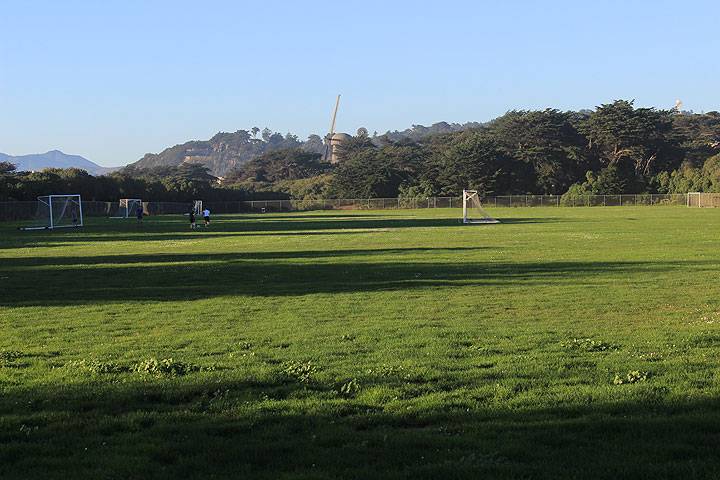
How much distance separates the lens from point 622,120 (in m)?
120

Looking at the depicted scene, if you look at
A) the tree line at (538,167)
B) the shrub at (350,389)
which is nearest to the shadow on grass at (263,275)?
the shrub at (350,389)

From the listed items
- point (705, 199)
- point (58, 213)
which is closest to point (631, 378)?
point (58, 213)

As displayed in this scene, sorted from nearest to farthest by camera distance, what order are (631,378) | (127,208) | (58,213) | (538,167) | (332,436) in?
(332,436)
(631,378)
(58,213)
(127,208)
(538,167)

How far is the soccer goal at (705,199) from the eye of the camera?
9018cm

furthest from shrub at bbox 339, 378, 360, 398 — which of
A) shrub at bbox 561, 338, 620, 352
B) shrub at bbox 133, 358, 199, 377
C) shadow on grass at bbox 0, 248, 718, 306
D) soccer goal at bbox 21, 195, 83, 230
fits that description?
soccer goal at bbox 21, 195, 83, 230

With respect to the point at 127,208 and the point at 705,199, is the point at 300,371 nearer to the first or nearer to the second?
the point at 127,208

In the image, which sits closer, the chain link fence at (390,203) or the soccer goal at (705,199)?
the soccer goal at (705,199)

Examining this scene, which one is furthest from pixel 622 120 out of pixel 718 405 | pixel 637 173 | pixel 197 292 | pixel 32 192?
pixel 718 405

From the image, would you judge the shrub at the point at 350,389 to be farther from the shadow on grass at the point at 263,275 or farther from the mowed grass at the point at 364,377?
the shadow on grass at the point at 263,275

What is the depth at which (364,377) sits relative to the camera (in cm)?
864

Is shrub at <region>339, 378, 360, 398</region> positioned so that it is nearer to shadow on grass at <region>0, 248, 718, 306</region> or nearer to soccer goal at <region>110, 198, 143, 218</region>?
shadow on grass at <region>0, 248, 718, 306</region>

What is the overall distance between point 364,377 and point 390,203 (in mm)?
109843

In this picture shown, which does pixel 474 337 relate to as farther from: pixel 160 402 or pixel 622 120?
pixel 622 120

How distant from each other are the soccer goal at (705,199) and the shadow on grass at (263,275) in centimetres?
7325
